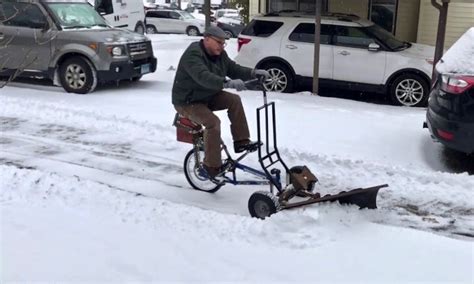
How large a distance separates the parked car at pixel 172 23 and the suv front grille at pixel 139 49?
17042 mm

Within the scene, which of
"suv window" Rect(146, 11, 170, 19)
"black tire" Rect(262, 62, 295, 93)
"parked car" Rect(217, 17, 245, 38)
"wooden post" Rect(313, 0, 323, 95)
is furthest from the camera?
"suv window" Rect(146, 11, 170, 19)

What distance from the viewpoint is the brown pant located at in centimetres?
490

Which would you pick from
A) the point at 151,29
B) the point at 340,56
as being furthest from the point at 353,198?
the point at 151,29

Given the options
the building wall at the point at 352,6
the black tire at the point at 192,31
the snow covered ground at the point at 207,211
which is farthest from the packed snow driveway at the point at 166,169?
the black tire at the point at 192,31

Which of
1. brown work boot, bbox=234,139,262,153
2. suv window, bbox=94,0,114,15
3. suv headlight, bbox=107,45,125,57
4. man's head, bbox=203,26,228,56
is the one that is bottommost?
brown work boot, bbox=234,139,262,153

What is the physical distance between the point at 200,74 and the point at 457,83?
2911 mm

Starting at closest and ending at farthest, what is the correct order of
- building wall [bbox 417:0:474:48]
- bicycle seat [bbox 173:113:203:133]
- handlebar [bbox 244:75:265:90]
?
handlebar [bbox 244:75:265:90], bicycle seat [bbox 173:113:203:133], building wall [bbox 417:0:474:48]

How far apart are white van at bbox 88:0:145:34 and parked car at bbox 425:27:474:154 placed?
16326 millimetres

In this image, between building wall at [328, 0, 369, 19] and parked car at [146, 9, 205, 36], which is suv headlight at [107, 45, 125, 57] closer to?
building wall at [328, 0, 369, 19]

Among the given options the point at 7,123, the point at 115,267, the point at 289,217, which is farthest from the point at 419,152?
the point at 7,123

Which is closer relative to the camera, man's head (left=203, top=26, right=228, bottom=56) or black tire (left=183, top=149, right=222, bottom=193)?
man's head (left=203, top=26, right=228, bottom=56)

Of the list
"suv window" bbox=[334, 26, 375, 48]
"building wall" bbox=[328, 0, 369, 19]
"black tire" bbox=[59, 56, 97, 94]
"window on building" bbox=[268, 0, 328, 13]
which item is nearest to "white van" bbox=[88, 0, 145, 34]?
"window on building" bbox=[268, 0, 328, 13]

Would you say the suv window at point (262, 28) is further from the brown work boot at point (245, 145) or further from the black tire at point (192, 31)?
the black tire at point (192, 31)

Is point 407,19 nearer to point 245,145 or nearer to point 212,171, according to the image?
point 245,145
